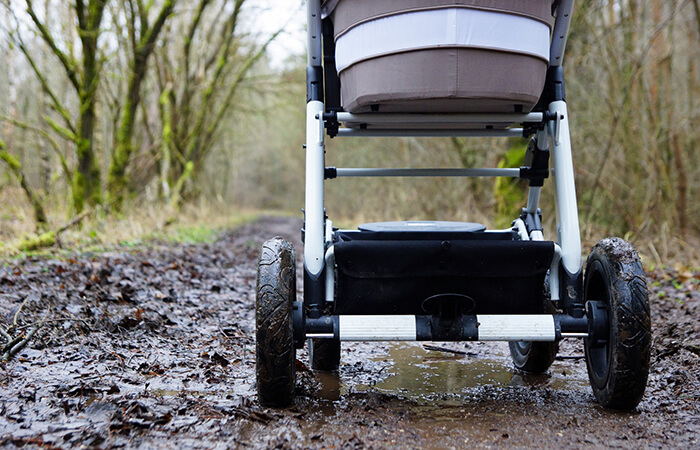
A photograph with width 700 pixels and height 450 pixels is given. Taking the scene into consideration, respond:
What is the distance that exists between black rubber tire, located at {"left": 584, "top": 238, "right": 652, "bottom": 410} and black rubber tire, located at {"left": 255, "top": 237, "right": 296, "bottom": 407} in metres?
1.19

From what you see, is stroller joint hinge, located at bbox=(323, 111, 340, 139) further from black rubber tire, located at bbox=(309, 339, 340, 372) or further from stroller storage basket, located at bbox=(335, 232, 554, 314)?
black rubber tire, located at bbox=(309, 339, 340, 372)

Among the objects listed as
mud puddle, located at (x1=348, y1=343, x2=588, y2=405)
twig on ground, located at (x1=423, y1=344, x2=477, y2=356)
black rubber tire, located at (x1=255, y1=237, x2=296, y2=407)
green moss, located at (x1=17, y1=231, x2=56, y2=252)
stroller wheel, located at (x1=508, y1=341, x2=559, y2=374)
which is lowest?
twig on ground, located at (x1=423, y1=344, x2=477, y2=356)

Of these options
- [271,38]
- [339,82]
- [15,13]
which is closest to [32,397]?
[339,82]

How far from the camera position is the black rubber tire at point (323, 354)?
10.2ft

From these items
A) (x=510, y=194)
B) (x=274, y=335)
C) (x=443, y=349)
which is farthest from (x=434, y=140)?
(x=274, y=335)

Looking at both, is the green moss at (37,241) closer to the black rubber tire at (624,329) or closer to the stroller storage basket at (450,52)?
the stroller storage basket at (450,52)

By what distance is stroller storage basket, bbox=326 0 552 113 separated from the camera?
2295mm

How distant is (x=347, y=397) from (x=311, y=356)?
524mm

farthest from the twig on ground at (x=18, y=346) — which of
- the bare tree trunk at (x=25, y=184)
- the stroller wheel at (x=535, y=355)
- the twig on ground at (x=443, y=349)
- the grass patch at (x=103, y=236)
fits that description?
the bare tree trunk at (x=25, y=184)

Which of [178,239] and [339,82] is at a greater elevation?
[339,82]

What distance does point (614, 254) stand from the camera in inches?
94.8

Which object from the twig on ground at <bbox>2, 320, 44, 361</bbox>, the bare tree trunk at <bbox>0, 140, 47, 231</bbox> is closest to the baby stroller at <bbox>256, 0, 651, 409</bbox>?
the twig on ground at <bbox>2, 320, 44, 361</bbox>

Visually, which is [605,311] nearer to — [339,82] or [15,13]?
[339,82]

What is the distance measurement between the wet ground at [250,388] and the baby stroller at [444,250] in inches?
8.6
